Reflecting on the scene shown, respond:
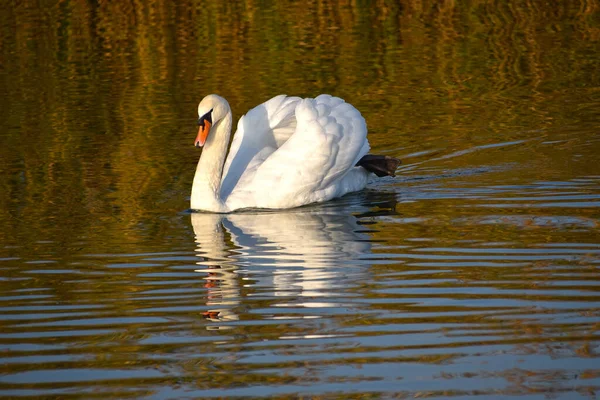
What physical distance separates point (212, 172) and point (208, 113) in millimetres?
524

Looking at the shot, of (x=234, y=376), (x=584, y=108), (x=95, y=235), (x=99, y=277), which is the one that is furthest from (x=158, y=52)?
(x=234, y=376)

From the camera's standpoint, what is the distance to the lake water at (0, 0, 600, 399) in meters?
5.66

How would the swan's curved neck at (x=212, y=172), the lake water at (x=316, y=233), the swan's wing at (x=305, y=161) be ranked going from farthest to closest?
the swan's curved neck at (x=212, y=172)
the swan's wing at (x=305, y=161)
the lake water at (x=316, y=233)

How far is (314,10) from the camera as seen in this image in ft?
76.2

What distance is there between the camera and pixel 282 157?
10242mm

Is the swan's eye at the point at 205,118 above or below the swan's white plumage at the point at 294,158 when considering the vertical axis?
above

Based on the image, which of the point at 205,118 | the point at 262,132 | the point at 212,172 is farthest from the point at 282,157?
the point at 262,132

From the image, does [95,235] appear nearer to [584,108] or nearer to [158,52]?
[584,108]

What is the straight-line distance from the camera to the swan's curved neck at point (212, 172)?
10.3m

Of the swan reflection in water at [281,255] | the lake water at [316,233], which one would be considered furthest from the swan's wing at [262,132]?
the swan reflection in water at [281,255]

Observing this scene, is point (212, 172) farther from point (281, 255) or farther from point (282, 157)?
point (281, 255)

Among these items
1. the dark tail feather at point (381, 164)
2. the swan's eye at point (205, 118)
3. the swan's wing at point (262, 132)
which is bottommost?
the dark tail feather at point (381, 164)

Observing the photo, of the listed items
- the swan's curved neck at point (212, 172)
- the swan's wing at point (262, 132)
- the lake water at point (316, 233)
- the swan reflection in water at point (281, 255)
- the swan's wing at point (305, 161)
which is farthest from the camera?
the swan's wing at point (262, 132)

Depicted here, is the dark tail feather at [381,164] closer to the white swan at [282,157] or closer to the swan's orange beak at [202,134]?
the white swan at [282,157]
